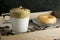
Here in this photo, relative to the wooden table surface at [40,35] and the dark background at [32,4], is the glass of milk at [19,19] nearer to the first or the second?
the wooden table surface at [40,35]

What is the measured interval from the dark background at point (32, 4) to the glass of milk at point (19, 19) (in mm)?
338

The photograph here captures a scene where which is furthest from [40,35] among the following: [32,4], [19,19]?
[32,4]

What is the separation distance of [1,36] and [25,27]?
145 millimetres

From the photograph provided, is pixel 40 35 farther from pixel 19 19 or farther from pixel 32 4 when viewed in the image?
pixel 32 4

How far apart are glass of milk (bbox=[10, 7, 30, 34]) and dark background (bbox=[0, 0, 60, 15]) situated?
1.11 ft

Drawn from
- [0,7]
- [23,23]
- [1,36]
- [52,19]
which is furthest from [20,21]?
[0,7]

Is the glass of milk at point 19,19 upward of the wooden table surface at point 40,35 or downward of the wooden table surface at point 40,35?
upward

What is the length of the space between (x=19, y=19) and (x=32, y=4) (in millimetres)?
435

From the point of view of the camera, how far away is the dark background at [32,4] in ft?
3.92

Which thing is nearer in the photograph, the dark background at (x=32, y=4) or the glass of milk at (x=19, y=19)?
the glass of milk at (x=19, y=19)

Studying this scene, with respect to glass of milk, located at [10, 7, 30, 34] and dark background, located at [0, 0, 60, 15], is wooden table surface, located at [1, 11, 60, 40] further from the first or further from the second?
dark background, located at [0, 0, 60, 15]

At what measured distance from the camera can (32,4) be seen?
127cm

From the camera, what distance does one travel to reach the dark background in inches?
47.1

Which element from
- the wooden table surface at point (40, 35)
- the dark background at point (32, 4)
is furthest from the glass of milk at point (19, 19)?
the dark background at point (32, 4)
